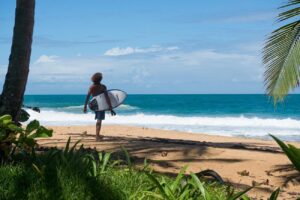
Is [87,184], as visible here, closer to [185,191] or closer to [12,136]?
[185,191]

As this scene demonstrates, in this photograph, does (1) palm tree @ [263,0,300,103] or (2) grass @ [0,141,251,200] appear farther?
(1) palm tree @ [263,0,300,103]

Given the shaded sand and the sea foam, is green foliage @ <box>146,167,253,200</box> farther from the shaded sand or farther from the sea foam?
the sea foam

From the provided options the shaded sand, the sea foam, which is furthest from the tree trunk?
the sea foam

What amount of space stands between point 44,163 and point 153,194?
1094mm

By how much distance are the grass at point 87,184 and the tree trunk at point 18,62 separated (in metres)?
1.47

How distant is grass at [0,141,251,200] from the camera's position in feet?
10.0

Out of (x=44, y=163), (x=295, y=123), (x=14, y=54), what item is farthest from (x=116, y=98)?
(x=295, y=123)

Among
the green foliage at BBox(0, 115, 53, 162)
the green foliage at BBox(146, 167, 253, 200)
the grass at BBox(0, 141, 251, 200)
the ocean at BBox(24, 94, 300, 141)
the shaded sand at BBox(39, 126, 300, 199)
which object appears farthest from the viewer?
the ocean at BBox(24, 94, 300, 141)

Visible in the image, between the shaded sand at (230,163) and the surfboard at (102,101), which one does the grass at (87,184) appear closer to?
the shaded sand at (230,163)

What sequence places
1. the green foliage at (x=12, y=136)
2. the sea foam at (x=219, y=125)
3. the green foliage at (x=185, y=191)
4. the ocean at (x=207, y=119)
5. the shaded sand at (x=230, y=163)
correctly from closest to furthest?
the green foliage at (x=185, y=191)
the green foliage at (x=12, y=136)
the shaded sand at (x=230, y=163)
the sea foam at (x=219, y=125)
the ocean at (x=207, y=119)

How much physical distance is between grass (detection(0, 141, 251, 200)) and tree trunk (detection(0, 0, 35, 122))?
A: 1465 millimetres

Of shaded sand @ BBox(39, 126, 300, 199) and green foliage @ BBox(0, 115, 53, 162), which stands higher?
green foliage @ BBox(0, 115, 53, 162)

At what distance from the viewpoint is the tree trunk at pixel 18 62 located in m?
5.04

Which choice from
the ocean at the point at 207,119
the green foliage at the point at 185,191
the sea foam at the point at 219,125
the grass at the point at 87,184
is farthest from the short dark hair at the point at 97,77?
the sea foam at the point at 219,125
